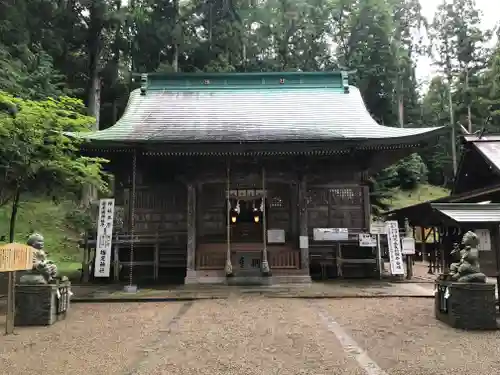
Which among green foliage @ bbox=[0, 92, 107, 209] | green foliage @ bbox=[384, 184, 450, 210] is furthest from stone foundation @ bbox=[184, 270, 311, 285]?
green foliage @ bbox=[384, 184, 450, 210]

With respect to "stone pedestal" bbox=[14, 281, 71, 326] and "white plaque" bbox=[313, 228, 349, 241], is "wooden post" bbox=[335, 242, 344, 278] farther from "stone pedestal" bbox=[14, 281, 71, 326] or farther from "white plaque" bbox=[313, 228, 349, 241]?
"stone pedestal" bbox=[14, 281, 71, 326]

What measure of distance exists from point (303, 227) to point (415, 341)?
6854mm

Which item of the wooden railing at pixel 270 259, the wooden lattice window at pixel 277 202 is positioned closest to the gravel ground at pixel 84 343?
the wooden railing at pixel 270 259

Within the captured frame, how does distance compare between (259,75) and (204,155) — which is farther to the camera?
(259,75)

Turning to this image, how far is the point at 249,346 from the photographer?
555 cm

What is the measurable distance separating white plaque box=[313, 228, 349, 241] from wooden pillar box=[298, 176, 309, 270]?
0.34 m

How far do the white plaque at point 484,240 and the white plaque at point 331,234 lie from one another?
5655mm

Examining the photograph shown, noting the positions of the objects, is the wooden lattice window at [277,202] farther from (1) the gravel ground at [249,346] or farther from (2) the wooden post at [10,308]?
(2) the wooden post at [10,308]

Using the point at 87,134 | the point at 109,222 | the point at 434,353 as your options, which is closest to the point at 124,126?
the point at 87,134

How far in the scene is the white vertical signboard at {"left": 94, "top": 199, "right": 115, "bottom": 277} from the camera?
39.6ft

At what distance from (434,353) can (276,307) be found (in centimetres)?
400

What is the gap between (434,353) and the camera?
509cm

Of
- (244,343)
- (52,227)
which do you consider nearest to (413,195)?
(52,227)

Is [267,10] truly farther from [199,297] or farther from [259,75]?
[199,297]
